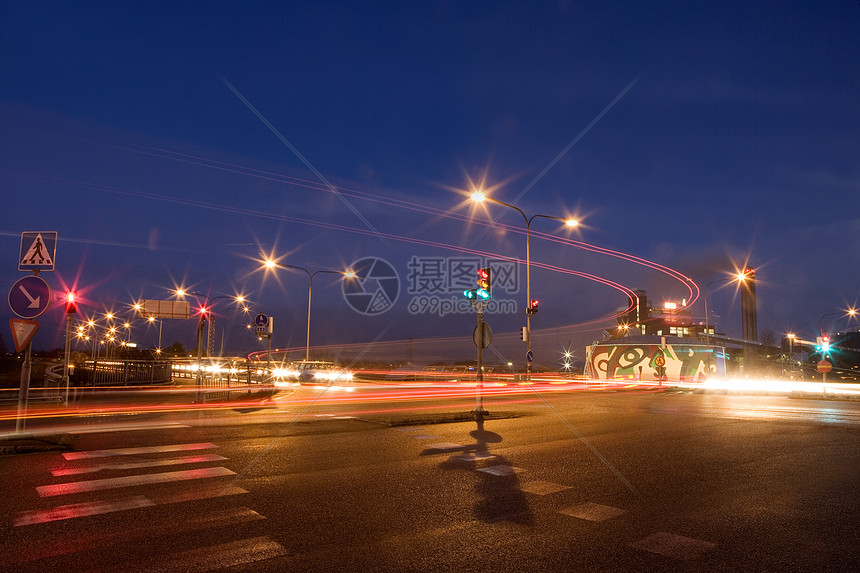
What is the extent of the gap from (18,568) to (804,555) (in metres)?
6.33

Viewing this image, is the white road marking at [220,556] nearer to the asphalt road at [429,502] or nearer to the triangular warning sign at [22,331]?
the asphalt road at [429,502]

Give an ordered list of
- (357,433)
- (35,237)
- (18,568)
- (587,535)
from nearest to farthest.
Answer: (18,568), (587,535), (35,237), (357,433)

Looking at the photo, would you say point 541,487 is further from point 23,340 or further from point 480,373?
point 23,340

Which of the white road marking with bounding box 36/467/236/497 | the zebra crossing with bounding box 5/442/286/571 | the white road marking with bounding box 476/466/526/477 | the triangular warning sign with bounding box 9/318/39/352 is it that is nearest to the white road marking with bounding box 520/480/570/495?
the white road marking with bounding box 476/466/526/477

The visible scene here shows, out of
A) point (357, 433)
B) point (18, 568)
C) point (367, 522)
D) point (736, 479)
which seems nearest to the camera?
point (18, 568)

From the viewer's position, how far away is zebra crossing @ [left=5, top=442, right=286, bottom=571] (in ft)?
15.8

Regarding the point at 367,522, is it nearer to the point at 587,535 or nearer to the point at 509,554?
the point at 509,554

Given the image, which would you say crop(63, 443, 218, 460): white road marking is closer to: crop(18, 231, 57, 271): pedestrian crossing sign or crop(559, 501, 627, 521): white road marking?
crop(18, 231, 57, 271): pedestrian crossing sign

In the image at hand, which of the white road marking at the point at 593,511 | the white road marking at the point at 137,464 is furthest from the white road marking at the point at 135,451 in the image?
the white road marking at the point at 593,511

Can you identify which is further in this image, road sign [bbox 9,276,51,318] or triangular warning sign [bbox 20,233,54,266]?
triangular warning sign [bbox 20,233,54,266]

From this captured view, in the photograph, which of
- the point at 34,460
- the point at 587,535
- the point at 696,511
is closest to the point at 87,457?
the point at 34,460

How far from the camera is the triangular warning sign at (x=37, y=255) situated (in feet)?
36.2

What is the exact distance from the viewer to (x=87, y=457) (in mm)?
9250

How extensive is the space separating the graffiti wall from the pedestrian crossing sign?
6387cm
